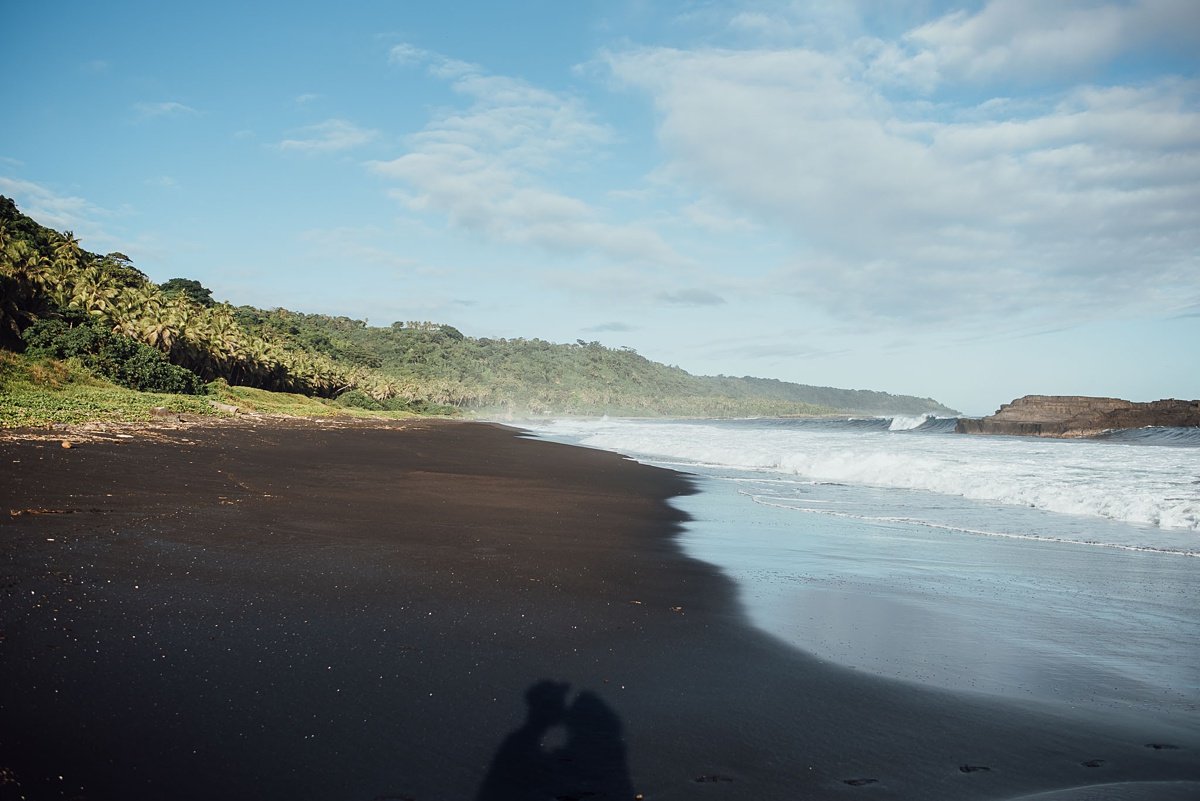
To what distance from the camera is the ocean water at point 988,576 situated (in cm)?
450

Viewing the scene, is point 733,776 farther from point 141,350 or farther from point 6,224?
point 6,224

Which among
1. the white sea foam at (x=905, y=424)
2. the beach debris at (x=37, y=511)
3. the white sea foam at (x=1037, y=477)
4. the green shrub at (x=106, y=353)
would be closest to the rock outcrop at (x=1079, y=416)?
the white sea foam at (x=905, y=424)

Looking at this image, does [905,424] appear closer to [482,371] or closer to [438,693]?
[438,693]

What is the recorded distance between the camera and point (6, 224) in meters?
46.8

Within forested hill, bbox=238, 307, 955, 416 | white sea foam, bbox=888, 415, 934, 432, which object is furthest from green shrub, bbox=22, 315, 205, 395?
white sea foam, bbox=888, 415, 934, 432

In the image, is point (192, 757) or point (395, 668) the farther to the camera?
point (395, 668)

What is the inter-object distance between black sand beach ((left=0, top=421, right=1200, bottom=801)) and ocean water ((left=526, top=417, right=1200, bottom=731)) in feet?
1.83

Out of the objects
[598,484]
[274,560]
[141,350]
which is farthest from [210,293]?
[274,560]

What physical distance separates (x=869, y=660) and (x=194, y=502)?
25.8 ft

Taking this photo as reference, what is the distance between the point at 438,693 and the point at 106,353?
1521 inches

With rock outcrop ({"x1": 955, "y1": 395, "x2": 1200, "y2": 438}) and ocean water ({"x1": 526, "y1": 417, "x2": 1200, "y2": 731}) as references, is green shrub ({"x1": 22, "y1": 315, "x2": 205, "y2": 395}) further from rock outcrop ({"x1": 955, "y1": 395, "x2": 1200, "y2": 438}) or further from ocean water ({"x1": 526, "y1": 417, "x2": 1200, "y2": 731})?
rock outcrop ({"x1": 955, "y1": 395, "x2": 1200, "y2": 438})

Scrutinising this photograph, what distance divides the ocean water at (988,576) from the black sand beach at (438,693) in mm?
559

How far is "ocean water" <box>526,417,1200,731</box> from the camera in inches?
177

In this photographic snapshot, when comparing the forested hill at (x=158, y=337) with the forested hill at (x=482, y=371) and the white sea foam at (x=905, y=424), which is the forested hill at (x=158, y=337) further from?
the white sea foam at (x=905, y=424)
